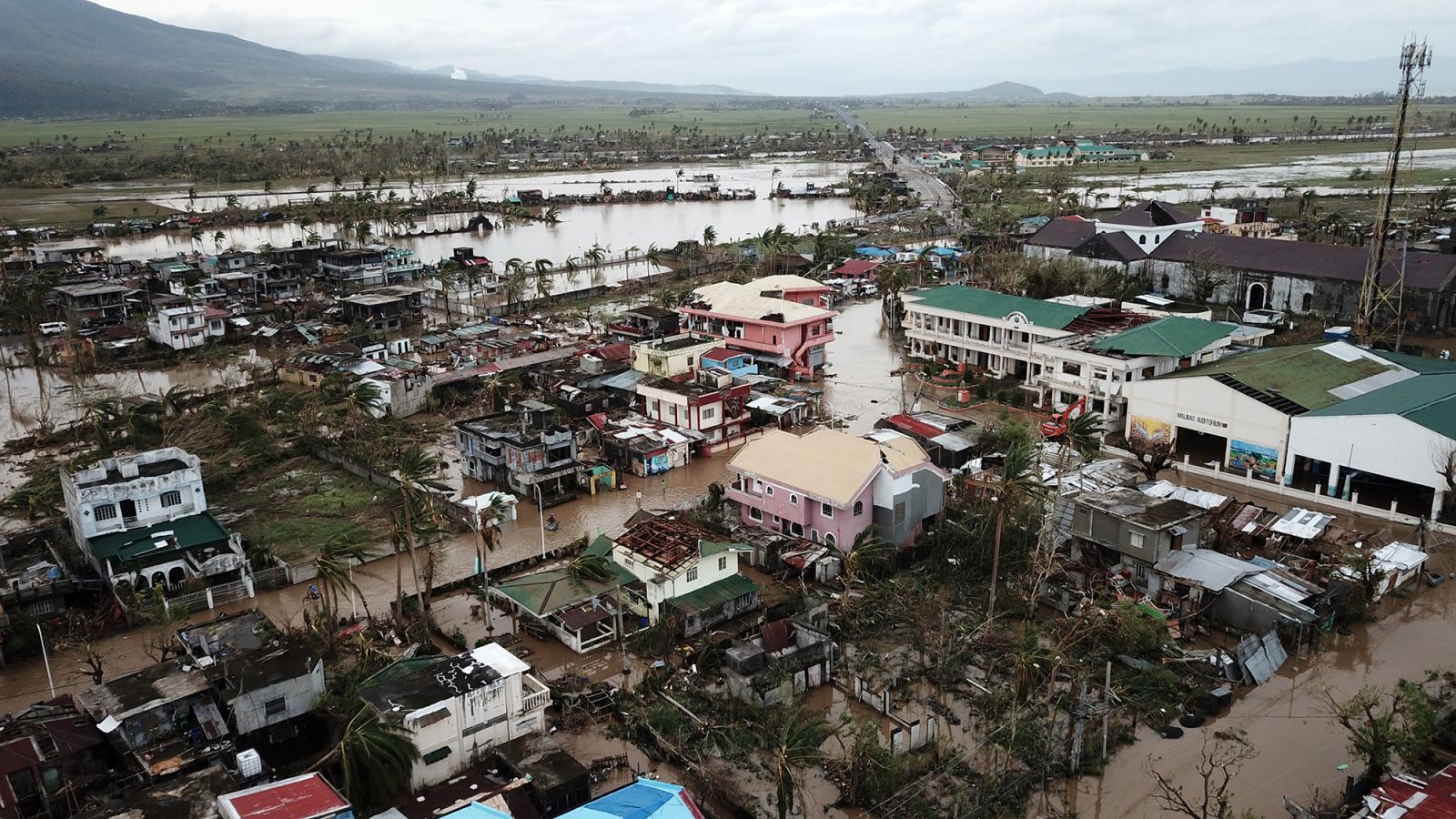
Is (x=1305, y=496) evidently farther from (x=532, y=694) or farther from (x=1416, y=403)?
(x=532, y=694)

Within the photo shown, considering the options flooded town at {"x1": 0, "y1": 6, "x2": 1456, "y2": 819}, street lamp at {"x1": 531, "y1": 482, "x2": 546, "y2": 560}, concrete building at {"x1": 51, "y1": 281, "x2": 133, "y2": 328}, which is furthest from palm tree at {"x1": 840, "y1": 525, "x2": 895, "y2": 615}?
concrete building at {"x1": 51, "y1": 281, "x2": 133, "y2": 328}

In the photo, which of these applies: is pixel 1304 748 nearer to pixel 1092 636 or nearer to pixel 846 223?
pixel 1092 636

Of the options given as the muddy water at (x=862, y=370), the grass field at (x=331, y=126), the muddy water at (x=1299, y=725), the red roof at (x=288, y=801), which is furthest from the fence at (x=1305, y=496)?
the grass field at (x=331, y=126)

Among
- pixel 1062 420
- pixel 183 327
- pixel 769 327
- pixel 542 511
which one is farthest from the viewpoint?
pixel 183 327

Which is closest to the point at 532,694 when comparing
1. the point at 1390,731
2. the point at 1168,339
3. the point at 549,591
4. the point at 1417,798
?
the point at 549,591

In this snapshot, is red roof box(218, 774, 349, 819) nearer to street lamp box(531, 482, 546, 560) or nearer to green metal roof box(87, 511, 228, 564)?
street lamp box(531, 482, 546, 560)

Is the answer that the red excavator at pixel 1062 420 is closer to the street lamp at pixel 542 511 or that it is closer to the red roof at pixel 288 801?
the street lamp at pixel 542 511

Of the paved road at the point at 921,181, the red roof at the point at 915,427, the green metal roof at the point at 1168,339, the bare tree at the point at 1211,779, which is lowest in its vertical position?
the bare tree at the point at 1211,779
